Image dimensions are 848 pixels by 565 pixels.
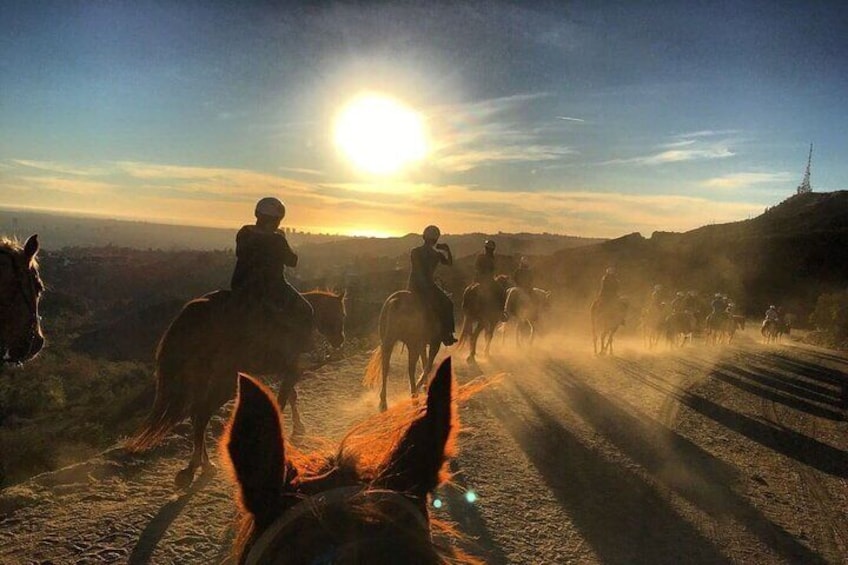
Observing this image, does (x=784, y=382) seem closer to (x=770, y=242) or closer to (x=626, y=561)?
(x=626, y=561)

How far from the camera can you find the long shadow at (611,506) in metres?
5.61

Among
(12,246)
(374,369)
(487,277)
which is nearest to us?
(12,246)

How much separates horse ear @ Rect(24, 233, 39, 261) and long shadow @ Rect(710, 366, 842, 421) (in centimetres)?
1620

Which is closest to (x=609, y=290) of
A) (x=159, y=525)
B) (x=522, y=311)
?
(x=522, y=311)

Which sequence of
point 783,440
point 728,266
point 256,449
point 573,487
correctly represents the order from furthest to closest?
1. point 728,266
2. point 783,440
3. point 573,487
4. point 256,449

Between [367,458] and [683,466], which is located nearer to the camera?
[367,458]

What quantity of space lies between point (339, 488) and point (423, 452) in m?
0.27

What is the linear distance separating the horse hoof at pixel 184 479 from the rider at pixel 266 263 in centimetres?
212

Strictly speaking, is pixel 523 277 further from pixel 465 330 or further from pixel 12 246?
pixel 12 246

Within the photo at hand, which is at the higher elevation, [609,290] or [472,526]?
[609,290]

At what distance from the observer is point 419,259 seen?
9.66 m

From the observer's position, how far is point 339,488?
1387mm

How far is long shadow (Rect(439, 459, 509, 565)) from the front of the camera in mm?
5246

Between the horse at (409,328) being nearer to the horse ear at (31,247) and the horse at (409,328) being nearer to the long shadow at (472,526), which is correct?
the long shadow at (472,526)
